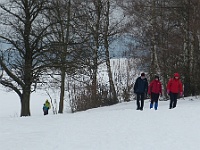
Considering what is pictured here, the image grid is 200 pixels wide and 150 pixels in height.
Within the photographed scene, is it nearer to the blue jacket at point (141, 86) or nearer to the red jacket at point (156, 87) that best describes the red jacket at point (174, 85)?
the red jacket at point (156, 87)

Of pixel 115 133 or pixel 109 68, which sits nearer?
pixel 115 133

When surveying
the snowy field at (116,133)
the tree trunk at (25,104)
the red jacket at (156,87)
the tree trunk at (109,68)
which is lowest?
the snowy field at (116,133)

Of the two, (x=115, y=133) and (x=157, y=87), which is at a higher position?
(x=157, y=87)

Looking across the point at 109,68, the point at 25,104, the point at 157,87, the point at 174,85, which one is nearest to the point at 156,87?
the point at 157,87

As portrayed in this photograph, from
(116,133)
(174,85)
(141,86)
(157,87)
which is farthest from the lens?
(157,87)

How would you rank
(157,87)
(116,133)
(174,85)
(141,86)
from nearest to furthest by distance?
1. (116,133)
2. (174,85)
3. (141,86)
4. (157,87)

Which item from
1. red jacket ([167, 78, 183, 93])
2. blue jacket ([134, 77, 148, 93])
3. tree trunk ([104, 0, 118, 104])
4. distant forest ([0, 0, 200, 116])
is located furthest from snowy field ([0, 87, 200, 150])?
tree trunk ([104, 0, 118, 104])

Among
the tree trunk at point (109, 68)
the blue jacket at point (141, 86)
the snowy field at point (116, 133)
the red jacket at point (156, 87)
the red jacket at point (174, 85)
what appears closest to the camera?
the snowy field at point (116, 133)

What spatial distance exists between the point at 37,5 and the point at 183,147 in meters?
19.1

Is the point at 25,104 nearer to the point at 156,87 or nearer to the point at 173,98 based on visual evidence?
the point at 156,87

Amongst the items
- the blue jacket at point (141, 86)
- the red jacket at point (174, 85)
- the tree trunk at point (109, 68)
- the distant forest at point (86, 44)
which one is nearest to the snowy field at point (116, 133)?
the red jacket at point (174, 85)

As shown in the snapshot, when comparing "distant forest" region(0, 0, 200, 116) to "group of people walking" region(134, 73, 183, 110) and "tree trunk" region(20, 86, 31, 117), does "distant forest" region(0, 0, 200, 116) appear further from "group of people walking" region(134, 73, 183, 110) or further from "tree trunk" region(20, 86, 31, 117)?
"group of people walking" region(134, 73, 183, 110)

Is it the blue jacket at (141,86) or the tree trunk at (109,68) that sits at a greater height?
the tree trunk at (109,68)

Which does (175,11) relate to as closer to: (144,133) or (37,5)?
(37,5)
